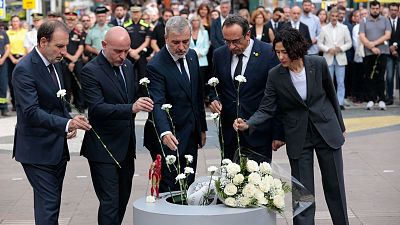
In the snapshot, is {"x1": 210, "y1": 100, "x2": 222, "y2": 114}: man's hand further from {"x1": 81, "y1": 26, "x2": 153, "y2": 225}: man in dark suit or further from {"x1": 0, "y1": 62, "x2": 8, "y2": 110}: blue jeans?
{"x1": 0, "y1": 62, "x2": 8, "y2": 110}: blue jeans

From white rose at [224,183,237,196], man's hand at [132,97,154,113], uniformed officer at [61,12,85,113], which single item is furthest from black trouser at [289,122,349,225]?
uniformed officer at [61,12,85,113]

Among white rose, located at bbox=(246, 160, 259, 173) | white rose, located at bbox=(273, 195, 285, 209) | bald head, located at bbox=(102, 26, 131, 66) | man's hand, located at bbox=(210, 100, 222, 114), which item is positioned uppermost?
bald head, located at bbox=(102, 26, 131, 66)

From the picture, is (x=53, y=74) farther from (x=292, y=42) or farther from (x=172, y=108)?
(x=292, y=42)

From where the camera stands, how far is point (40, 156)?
6938 millimetres

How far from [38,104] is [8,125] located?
953cm

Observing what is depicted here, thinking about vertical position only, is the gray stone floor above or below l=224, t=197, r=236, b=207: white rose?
below

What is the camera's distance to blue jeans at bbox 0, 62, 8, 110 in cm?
1766

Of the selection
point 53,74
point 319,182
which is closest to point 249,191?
point 53,74

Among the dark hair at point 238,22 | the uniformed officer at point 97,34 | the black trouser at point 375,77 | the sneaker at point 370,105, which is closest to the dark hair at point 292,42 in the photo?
the dark hair at point 238,22

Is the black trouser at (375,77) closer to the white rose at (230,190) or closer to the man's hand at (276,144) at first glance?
the man's hand at (276,144)

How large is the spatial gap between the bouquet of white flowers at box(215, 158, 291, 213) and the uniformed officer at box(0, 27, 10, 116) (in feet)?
39.8

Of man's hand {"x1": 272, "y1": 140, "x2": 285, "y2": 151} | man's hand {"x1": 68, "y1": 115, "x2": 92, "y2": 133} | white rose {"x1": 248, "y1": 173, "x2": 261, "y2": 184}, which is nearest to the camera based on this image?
white rose {"x1": 248, "y1": 173, "x2": 261, "y2": 184}

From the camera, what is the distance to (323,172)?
7.62 metres

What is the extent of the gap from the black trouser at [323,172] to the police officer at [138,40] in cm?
1069
